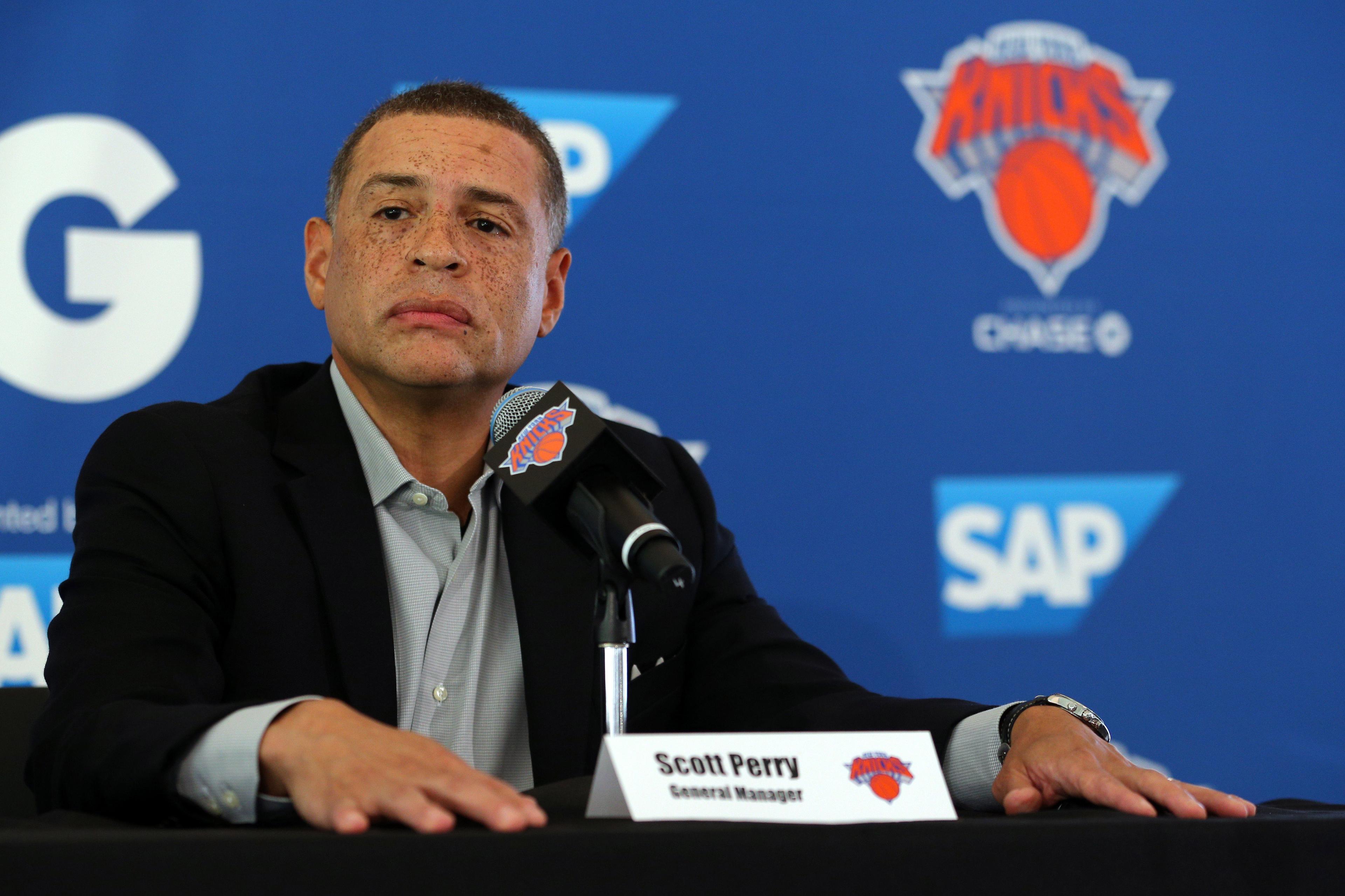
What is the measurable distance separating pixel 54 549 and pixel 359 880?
1645 mm

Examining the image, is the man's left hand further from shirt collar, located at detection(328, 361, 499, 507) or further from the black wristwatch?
shirt collar, located at detection(328, 361, 499, 507)

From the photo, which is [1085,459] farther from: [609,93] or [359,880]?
[359,880]

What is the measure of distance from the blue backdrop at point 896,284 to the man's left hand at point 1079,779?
1123 mm

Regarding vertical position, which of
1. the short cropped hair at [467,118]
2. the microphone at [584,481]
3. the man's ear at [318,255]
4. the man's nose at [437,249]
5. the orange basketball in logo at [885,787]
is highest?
the short cropped hair at [467,118]

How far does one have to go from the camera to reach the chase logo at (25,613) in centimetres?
194

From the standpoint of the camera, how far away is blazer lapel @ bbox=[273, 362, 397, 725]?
4.27 feet

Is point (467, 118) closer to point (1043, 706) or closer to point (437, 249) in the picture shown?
point (437, 249)

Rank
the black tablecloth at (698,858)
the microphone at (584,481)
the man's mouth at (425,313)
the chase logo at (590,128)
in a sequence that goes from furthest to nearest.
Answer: the chase logo at (590,128)
the man's mouth at (425,313)
the microphone at (584,481)
the black tablecloth at (698,858)

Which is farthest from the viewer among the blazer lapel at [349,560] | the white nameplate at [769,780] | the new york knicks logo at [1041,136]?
the new york knicks logo at [1041,136]

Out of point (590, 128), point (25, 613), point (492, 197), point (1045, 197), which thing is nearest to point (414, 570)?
point (492, 197)

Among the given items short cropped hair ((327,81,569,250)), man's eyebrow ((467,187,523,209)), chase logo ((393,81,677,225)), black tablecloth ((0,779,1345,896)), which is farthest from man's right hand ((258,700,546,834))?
chase logo ((393,81,677,225))

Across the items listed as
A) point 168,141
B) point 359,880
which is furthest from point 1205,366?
point 359,880

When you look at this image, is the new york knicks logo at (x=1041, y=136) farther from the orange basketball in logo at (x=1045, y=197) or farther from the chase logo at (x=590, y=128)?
the chase logo at (x=590, y=128)

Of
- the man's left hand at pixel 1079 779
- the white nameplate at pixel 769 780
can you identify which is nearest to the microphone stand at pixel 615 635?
the white nameplate at pixel 769 780
